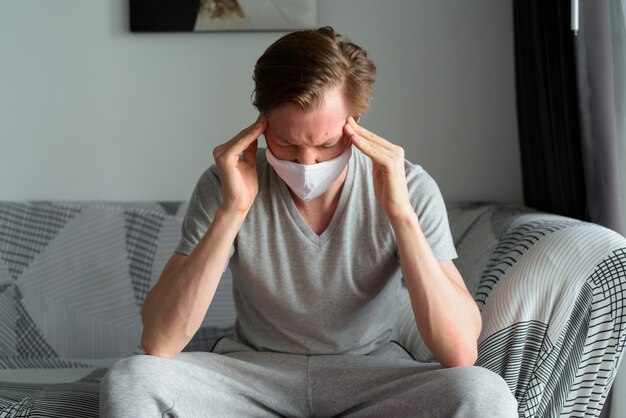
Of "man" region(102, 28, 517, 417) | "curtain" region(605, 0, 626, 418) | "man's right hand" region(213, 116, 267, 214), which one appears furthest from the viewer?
"curtain" region(605, 0, 626, 418)

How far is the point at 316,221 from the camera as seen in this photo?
1.67 metres

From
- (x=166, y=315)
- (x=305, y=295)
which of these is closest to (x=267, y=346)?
(x=305, y=295)

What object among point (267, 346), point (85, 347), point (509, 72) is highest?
point (509, 72)

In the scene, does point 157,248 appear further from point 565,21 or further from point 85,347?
point 565,21

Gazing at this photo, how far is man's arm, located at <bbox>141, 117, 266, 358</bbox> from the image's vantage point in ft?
5.04

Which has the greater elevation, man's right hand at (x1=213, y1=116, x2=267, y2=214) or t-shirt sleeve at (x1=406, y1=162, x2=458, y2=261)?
man's right hand at (x1=213, y1=116, x2=267, y2=214)

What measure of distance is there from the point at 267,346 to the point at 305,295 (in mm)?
139

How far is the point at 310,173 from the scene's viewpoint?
1.53 metres

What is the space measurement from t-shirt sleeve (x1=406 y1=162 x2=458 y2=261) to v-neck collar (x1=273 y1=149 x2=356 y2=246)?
4.8 inches

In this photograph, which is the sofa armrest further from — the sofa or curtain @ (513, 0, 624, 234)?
curtain @ (513, 0, 624, 234)

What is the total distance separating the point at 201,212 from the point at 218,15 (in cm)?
114

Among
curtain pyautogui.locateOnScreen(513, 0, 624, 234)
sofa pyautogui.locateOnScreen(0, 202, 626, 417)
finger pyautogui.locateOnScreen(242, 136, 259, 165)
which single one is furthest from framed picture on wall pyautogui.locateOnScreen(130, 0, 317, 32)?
finger pyautogui.locateOnScreen(242, 136, 259, 165)

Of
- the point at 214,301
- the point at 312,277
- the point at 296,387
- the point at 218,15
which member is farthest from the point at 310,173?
the point at 218,15

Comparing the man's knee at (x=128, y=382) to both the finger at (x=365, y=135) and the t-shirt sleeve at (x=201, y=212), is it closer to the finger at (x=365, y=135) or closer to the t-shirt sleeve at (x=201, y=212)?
the t-shirt sleeve at (x=201, y=212)
